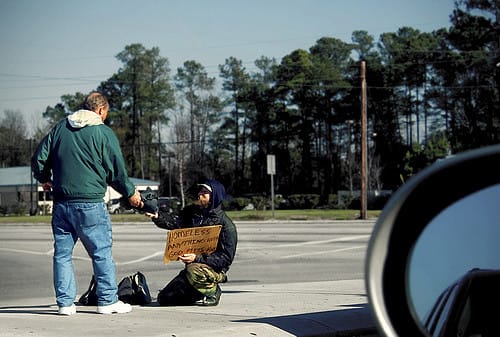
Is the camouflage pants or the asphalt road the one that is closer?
the camouflage pants

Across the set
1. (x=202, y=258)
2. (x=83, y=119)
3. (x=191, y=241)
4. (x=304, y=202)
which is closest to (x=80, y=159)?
(x=83, y=119)

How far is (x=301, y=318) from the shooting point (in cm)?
662

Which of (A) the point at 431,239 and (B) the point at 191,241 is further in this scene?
(B) the point at 191,241

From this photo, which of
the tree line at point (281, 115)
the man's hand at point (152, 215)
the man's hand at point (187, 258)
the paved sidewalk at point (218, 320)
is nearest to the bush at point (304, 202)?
the tree line at point (281, 115)

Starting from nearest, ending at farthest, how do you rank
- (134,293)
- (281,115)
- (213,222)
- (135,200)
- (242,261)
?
(135,200) < (213,222) < (134,293) < (242,261) < (281,115)

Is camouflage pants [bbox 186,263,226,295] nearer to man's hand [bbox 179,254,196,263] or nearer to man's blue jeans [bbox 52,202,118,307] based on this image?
man's hand [bbox 179,254,196,263]

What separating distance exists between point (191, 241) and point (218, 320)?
1.29 meters

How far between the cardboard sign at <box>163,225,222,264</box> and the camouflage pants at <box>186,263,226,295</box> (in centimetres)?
14

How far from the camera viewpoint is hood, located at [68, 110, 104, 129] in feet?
22.4

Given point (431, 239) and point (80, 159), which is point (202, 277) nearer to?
point (80, 159)

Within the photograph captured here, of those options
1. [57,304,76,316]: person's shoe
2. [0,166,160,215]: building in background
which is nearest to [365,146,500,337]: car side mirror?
[57,304,76,316]: person's shoe

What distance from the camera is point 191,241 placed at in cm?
775

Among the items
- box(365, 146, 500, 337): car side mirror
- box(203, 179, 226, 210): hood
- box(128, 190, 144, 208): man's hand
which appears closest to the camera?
box(365, 146, 500, 337): car side mirror

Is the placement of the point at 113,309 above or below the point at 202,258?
below
